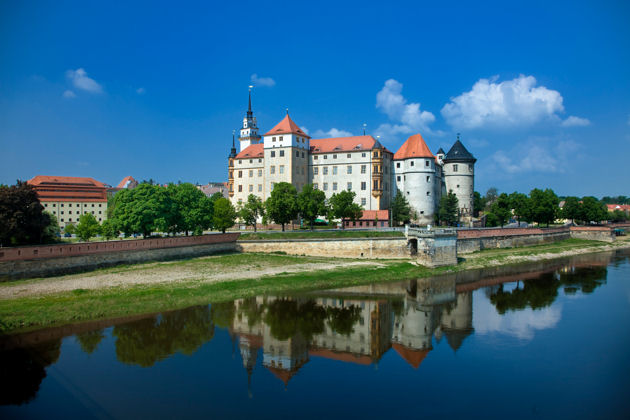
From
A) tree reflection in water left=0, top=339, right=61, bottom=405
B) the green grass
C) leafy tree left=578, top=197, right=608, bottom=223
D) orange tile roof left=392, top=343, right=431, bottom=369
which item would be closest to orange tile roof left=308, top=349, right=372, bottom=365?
orange tile roof left=392, top=343, right=431, bottom=369

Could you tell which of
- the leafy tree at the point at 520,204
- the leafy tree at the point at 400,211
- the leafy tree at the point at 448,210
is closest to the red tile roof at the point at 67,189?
the leafy tree at the point at 400,211

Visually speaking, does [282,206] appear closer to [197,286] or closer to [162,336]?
[197,286]

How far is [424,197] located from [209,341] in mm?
51301

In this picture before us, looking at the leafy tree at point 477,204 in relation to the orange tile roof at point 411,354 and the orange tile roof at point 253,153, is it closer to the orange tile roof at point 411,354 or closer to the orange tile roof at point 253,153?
the orange tile roof at point 253,153

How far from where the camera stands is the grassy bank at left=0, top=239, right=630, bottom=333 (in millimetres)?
21828

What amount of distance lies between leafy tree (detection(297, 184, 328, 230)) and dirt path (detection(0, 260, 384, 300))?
12405 millimetres

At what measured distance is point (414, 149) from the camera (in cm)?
6631

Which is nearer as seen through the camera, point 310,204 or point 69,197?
point 310,204

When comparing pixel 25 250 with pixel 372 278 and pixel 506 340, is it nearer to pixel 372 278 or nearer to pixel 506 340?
pixel 372 278

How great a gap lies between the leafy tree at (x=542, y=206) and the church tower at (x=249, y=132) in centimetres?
5288

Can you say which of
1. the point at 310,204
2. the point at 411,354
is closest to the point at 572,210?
the point at 310,204

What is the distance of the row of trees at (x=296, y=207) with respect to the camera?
49.9m

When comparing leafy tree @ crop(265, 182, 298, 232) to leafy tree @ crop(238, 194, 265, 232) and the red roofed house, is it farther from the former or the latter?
the red roofed house

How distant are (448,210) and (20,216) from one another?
56330 mm
